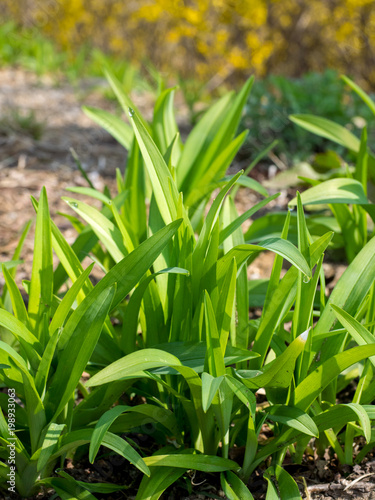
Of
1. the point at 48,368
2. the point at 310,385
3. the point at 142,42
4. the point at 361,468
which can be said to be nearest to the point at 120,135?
the point at 48,368

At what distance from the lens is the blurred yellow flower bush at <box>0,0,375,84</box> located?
533 centimetres

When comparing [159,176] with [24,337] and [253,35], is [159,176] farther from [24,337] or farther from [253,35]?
[253,35]

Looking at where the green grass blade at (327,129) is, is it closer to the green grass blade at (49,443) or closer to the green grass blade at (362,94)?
the green grass blade at (362,94)

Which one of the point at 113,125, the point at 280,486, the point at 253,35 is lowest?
the point at 280,486

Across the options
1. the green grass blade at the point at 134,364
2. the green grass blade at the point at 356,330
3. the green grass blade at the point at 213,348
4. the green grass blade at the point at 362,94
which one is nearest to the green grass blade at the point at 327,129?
the green grass blade at the point at 362,94

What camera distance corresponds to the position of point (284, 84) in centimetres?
333

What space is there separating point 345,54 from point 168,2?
198cm

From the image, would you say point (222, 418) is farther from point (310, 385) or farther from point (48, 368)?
point (48, 368)

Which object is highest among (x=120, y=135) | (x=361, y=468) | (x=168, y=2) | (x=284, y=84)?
(x=168, y=2)

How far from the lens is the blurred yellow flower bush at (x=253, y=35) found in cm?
533

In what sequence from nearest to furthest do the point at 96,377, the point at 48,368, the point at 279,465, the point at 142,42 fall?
the point at 96,377 → the point at 48,368 → the point at 279,465 → the point at 142,42

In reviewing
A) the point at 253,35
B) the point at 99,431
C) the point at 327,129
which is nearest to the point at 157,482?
the point at 99,431

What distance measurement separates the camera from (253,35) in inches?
218

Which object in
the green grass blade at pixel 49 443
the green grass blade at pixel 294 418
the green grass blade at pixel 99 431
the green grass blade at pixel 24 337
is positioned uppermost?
the green grass blade at pixel 24 337
